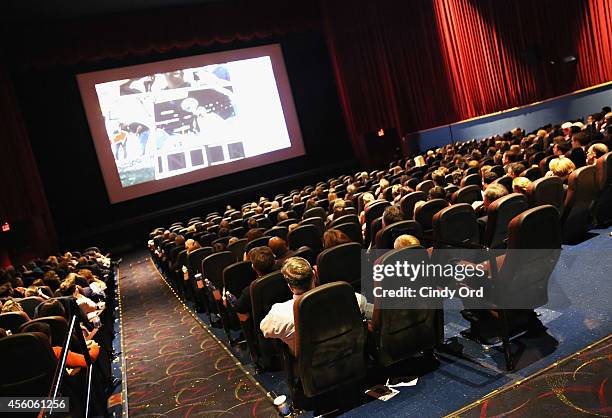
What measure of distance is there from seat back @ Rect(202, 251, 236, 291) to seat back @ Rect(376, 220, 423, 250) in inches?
83.6

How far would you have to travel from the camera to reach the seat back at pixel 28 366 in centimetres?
375

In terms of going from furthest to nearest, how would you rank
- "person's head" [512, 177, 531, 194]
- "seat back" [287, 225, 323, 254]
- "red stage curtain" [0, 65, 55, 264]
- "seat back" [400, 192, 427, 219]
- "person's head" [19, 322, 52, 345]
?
"red stage curtain" [0, 65, 55, 264] → "seat back" [400, 192, 427, 219] → "seat back" [287, 225, 323, 254] → "person's head" [512, 177, 531, 194] → "person's head" [19, 322, 52, 345]

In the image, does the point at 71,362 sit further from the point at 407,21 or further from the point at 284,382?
the point at 407,21

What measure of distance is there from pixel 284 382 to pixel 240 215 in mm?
7862

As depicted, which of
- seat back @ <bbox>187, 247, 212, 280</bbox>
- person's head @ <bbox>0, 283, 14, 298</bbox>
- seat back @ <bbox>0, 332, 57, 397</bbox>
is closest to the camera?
seat back @ <bbox>0, 332, 57, 397</bbox>

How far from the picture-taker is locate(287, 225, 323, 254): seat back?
6.19m

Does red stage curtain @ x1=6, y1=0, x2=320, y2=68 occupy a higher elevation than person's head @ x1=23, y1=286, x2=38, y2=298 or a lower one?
higher

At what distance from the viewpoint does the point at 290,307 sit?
11.6ft

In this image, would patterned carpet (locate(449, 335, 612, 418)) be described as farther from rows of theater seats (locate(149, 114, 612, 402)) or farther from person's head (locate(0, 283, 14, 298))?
person's head (locate(0, 283, 14, 298))

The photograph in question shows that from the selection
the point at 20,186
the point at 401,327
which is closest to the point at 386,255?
the point at 401,327

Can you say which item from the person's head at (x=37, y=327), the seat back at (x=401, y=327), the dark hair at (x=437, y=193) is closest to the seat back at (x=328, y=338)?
the seat back at (x=401, y=327)

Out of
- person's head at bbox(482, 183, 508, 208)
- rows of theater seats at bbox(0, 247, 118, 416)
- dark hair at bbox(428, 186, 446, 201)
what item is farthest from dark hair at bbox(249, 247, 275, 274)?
dark hair at bbox(428, 186, 446, 201)

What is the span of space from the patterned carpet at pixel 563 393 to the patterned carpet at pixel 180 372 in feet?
5.01

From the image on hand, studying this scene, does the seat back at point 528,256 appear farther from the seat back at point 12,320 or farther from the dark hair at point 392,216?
the seat back at point 12,320
